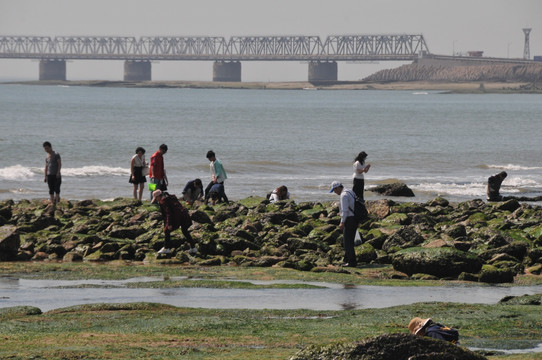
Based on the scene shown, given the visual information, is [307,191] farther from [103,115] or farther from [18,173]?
[103,115]

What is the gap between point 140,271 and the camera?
53.7 ft

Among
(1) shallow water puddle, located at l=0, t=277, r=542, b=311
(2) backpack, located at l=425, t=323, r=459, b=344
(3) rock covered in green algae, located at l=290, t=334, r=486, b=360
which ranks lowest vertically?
(1) shallow water puddle, located at l=0, t=277, r=542, b=311

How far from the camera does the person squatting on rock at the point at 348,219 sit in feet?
55.0

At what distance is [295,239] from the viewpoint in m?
18.6

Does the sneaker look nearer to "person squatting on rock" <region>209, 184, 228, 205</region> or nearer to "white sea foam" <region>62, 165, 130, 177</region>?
"person squatting on rock" <region>209, 184, 228, 205</region>

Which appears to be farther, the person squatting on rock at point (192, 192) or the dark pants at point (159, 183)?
the person squatting on rock at point (192, 192)

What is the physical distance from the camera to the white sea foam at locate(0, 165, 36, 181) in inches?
1593

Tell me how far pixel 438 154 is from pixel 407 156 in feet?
8.39

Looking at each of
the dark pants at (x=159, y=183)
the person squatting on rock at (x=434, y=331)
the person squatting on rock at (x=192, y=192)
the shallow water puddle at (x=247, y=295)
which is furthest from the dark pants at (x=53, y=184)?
the person squatting on rock at (x=434, y=331)

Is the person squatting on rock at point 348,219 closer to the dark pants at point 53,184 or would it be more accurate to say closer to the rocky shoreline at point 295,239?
the rocky shoreline at point 295,239

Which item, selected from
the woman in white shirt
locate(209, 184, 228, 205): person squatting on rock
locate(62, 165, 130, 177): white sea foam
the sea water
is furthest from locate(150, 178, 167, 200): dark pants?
locate(62, 165, 130, 177): white sea foam

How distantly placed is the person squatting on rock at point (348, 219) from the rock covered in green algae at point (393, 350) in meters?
8.93

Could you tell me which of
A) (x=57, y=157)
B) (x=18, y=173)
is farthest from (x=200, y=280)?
(x=18, y=173)

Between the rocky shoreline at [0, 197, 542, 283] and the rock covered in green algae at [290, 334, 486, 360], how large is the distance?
810 cm
